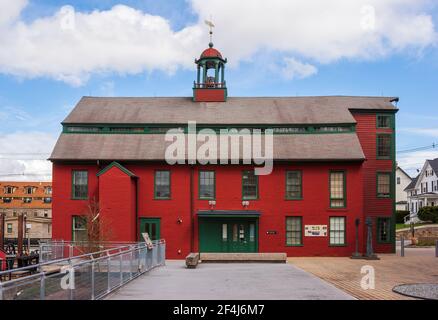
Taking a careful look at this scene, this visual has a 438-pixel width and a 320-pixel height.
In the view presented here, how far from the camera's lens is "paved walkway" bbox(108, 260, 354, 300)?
15125 millimetres

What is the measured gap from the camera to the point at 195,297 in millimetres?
14703

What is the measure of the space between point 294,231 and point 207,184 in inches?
233

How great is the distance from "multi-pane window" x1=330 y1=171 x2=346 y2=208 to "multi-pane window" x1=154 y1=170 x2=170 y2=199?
388 inches

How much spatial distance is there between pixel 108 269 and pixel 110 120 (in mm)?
20764

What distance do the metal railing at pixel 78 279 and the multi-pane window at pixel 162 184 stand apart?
36.5 ft

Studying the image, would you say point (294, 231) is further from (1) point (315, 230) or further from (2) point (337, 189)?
(2) point (337, 189)

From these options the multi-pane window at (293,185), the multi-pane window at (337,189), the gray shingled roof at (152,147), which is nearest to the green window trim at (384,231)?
the multi-pane window at (337,189)

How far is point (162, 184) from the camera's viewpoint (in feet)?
107

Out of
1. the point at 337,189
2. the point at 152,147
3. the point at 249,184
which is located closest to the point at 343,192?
the point at 337,189

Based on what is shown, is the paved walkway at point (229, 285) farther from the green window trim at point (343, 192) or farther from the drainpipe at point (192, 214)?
the green window trim at point (343, 192)

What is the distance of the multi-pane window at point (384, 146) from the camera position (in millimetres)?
35656

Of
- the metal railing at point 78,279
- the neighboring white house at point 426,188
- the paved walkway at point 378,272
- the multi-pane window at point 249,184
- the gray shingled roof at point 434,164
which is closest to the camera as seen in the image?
the metal railing at point 78,279

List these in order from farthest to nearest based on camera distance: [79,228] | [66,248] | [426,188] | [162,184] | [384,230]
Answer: [426,188]
[384,230]
[162,184]
[79,228]
[66,248]

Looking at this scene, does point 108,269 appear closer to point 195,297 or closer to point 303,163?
point 195,297
